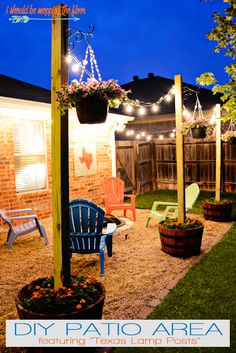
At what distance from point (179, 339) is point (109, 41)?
5564 inches

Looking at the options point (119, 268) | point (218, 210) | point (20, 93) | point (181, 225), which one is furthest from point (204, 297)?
point (20, 93)

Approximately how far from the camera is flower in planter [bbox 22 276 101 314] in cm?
263

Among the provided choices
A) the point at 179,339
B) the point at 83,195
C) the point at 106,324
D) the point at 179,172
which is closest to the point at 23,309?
the point at 106,324

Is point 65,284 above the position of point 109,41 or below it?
below

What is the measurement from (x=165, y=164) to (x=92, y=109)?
35.4ft

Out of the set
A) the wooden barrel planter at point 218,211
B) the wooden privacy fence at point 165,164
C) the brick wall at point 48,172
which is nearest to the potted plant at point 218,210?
the wooden barrel planter at point 218,211

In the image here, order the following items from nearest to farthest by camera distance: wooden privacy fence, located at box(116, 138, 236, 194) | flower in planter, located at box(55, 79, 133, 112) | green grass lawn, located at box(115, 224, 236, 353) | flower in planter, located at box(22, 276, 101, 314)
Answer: flower in planter, located at box(22, 276, 101, 314) → flower in planter, located at box(55, 79, 133, 112) → green grass lawn, located at box(115, 224, 236, 353) → wooden privacy fence, located at box(116, 138, 236, 194)

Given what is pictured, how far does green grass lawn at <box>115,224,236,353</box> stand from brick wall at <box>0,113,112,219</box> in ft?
14.7

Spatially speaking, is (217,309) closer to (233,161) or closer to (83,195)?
(83,195)

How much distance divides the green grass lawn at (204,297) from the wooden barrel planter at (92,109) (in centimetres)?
205

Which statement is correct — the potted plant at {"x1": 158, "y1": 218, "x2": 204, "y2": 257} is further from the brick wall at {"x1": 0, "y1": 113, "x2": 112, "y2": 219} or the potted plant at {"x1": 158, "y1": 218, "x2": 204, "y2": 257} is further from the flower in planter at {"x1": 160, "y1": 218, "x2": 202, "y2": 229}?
the brick wall at {"x1": 0, "y1": 113, "x2": 112, "y2": 219}

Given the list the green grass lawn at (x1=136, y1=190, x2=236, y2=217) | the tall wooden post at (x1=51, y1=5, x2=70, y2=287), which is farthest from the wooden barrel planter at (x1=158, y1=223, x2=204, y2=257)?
the green grass lawn at (x1=136, y1=190, x2=236, y2=217)

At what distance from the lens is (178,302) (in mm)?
3703

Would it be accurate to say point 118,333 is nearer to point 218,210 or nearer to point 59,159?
point 59,159
